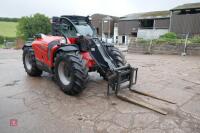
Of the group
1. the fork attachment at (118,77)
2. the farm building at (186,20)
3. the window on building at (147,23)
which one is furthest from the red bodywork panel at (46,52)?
the window on building at (147,23)

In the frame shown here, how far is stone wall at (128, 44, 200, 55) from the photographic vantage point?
12.2m

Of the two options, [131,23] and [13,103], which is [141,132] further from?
[131,23]

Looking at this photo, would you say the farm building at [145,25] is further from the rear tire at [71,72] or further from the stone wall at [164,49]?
the rear tire at [71,72]

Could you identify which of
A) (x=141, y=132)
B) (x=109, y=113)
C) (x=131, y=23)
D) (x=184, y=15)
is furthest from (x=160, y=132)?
(x=131, y=23)

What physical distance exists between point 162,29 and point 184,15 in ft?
14.7

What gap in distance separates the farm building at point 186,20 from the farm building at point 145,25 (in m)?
2.62

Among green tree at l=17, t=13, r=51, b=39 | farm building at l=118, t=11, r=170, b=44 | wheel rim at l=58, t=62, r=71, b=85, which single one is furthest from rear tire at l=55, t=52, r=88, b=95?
green tree at l=17, t=13, r=51, b=39

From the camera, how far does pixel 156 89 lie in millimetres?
4930

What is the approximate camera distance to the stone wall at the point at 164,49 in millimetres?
12246

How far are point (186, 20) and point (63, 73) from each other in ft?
66.9

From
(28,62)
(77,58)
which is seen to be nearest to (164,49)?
(28,62)

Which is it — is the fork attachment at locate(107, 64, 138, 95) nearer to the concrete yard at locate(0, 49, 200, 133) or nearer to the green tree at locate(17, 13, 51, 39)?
the concrete yard at locate(0, 49, 200, 133)

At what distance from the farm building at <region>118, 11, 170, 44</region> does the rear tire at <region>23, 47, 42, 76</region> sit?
66.6 ft

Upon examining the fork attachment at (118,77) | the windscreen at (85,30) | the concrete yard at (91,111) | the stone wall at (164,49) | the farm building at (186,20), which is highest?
the farm building at (186,20)
